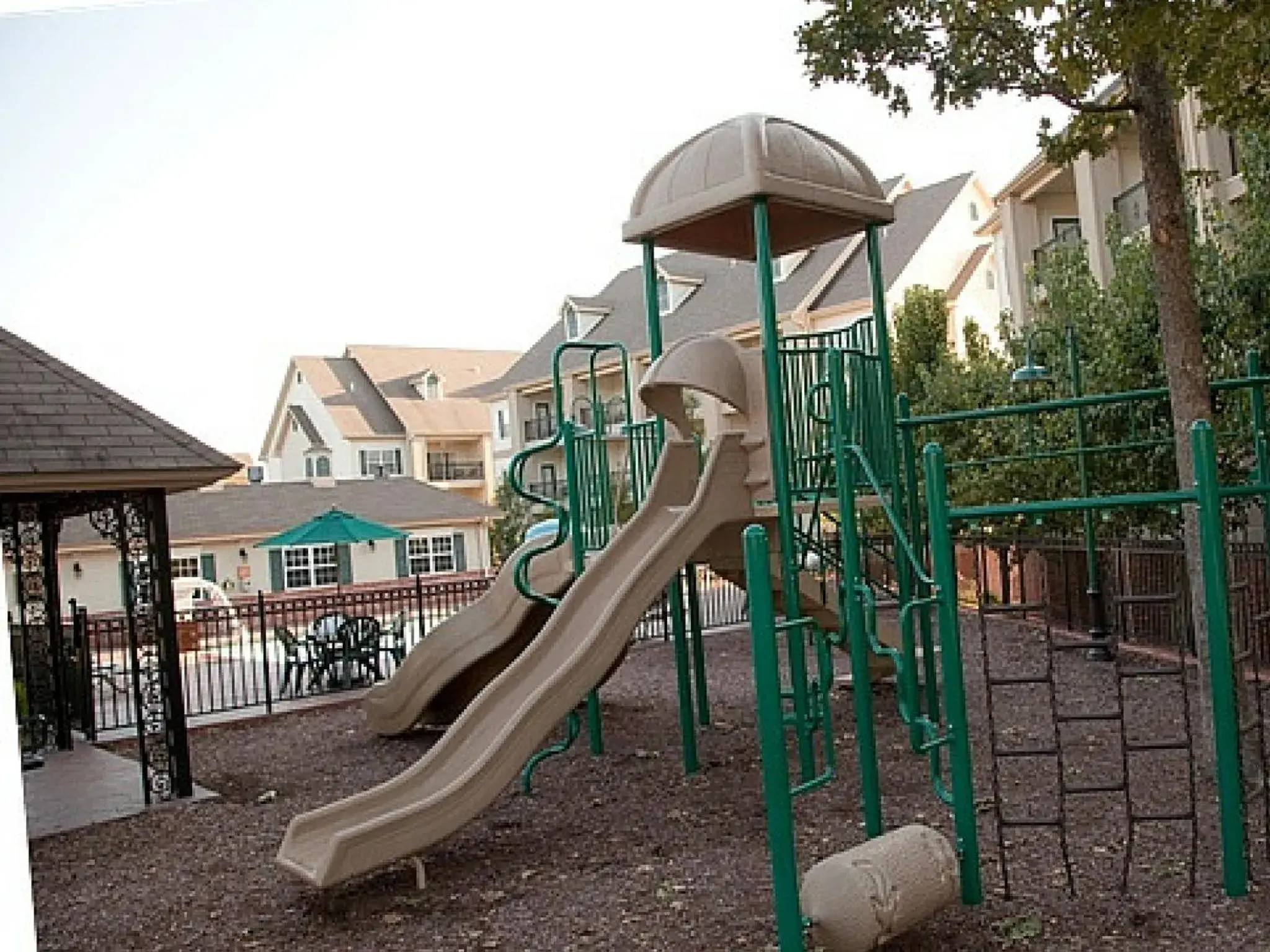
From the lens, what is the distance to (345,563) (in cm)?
1822

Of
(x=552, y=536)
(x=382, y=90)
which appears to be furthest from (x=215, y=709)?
(x=382, y=90)

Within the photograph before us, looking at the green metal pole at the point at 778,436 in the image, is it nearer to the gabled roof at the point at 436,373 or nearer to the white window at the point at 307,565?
the white window at the point at 307,565

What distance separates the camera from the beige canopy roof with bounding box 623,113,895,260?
402 centimetres

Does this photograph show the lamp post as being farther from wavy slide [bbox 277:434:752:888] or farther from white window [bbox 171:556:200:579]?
white window [bbox 171:556:200:579]

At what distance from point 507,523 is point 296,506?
11.1 ft

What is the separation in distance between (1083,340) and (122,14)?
6.84m

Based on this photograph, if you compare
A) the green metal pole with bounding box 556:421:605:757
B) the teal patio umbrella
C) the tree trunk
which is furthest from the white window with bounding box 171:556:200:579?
the tree trunk

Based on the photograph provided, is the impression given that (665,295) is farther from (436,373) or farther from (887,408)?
(887,408)

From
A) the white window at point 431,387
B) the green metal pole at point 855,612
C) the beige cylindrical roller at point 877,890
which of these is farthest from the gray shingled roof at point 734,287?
the beige cylindrical roller at point 877,890

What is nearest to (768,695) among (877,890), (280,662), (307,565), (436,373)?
(877,890)

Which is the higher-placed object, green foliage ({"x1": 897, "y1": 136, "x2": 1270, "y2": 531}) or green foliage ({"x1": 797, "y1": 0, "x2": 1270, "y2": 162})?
green foliage ({"x1": 797, "y1": 0, "x2": 1270, "y2": 162})

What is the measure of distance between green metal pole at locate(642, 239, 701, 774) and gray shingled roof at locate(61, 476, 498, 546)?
13.6m

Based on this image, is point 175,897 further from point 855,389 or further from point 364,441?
point 364,441

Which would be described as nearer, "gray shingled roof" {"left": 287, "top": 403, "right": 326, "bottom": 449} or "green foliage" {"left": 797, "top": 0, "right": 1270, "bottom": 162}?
"green foliage" {"left": 797, "top": 0, "right": 1270, "bottom": 162}
